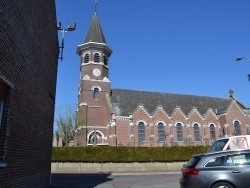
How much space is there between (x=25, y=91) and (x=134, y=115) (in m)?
29.6

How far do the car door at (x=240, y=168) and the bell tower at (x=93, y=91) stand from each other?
29544 millimetres

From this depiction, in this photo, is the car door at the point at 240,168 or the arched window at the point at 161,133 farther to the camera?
the arched window at the point at 161,133

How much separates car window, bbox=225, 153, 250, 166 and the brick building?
6284 millimetres

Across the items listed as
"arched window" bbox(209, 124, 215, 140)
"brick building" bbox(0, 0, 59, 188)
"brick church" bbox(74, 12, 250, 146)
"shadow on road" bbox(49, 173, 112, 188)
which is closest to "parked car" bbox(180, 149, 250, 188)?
"brick building" bbox(0, 0, 59, 188)

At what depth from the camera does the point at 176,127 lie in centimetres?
3938

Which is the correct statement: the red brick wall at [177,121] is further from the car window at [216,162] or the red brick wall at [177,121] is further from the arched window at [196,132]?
the car window at [216,162]

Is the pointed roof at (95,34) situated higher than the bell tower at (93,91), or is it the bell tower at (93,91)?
the pointed roof at (95,34)

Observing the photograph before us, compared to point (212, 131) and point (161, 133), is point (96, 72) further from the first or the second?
point (212, 131)

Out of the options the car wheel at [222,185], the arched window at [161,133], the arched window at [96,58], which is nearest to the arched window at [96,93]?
the arched window at [96,58]

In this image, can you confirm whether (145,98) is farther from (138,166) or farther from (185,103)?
(138,166)

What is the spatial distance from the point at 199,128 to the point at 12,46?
3832 cm

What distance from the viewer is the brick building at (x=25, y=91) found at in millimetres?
6348

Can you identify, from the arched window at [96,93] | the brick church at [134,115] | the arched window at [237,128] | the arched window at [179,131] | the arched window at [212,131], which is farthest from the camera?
the arched window at [212,131]

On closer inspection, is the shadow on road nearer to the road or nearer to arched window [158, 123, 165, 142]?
the road
